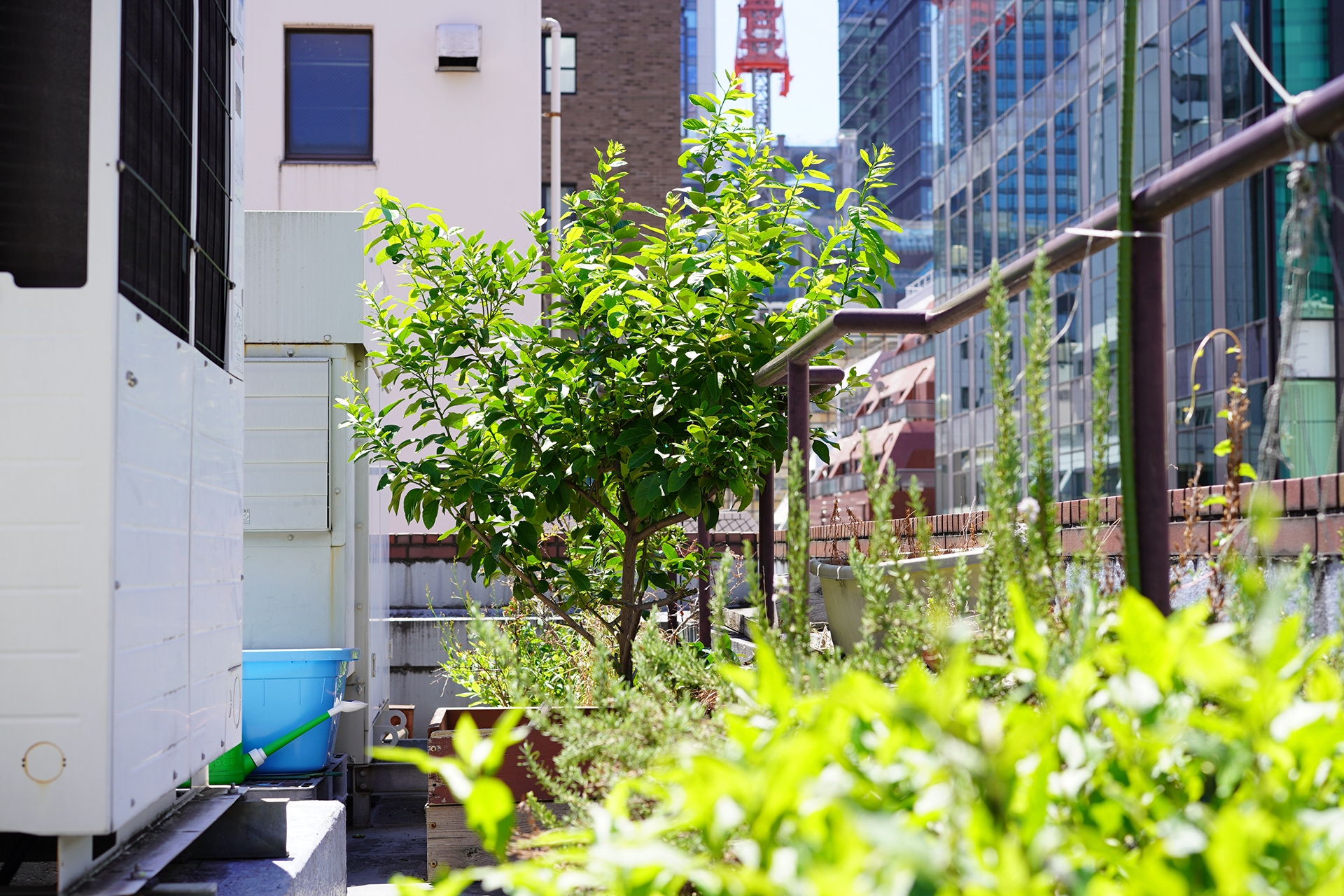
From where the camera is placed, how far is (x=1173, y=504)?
3.62 meters

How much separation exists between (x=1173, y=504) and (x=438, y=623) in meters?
4.30

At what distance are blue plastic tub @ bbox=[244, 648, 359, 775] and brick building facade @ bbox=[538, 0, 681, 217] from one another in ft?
46.4

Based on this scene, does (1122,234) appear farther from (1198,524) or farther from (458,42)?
(458,42)

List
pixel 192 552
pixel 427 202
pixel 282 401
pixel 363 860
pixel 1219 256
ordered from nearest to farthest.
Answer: pixel 192 552 < pixel 363 860 < pixel 282 401 < pixel 427 202 < pixel 1219 256

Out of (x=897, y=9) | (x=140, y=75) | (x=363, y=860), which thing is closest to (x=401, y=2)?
(x=363, y=860)

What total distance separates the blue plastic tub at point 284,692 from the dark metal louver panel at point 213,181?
77.2 inches

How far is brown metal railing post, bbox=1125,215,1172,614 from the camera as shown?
5.17 feet

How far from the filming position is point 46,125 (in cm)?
220

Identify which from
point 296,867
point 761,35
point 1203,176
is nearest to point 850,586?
point 296,867

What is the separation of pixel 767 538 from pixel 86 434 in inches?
80.8

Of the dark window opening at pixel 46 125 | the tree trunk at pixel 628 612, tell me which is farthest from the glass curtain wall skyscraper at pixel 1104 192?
the dark window opening at pixel 46 125

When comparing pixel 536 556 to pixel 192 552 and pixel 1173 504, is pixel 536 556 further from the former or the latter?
pixel 1173 504

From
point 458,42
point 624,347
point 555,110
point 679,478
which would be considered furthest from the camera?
point 555,110

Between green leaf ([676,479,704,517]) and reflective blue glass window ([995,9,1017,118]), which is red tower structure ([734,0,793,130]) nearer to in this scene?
reflective blue glass window ([995,9,1017,118])
